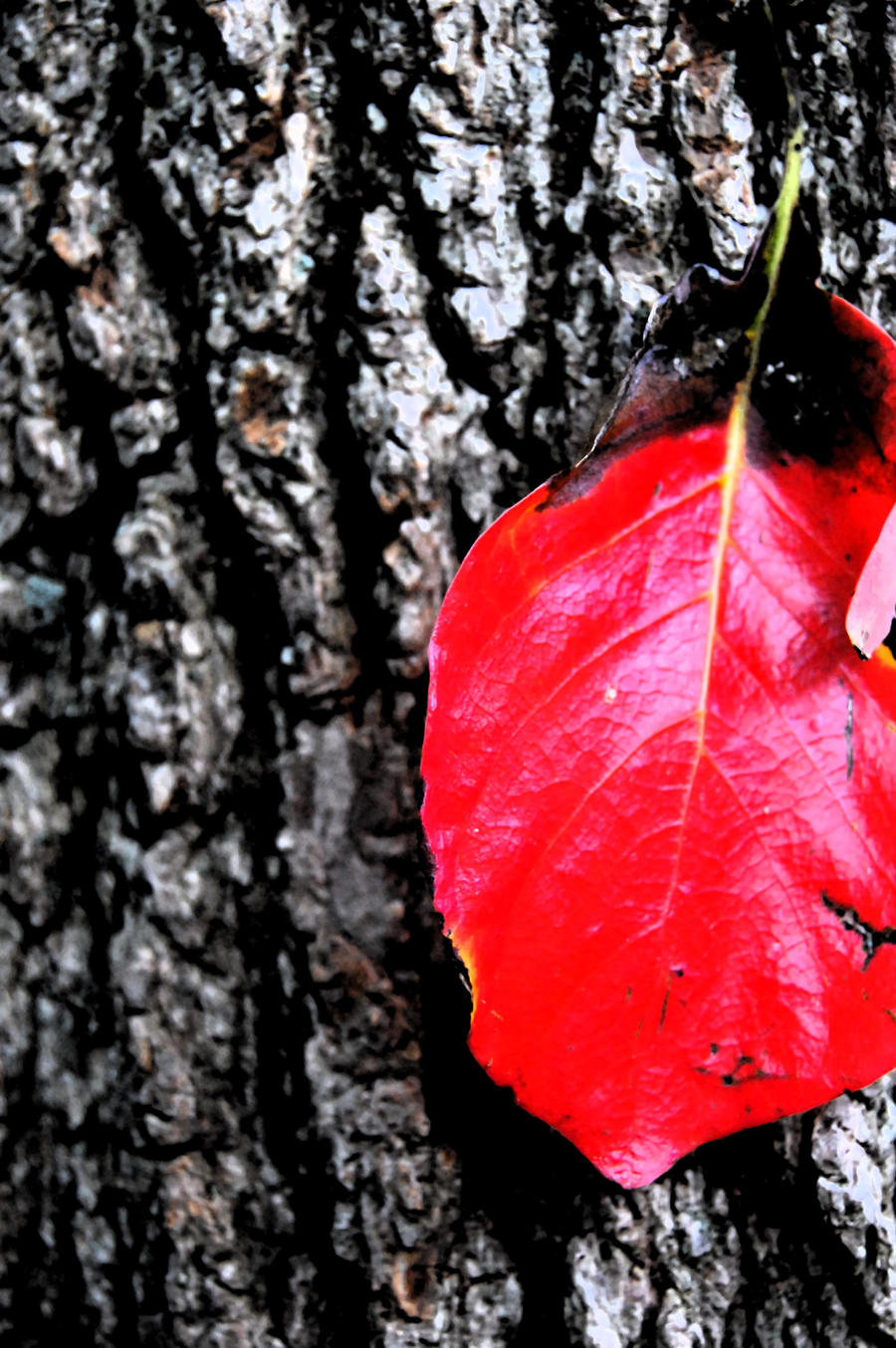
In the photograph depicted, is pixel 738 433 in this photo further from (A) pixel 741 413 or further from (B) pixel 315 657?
(B) pixel 315 657

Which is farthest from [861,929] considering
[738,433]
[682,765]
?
[738,433]

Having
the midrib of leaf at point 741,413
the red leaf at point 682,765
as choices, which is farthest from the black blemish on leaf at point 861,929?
the midrib of leaf at point 741,413

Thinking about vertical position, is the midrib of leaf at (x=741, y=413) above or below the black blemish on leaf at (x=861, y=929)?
above

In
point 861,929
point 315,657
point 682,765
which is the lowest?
point 861,929

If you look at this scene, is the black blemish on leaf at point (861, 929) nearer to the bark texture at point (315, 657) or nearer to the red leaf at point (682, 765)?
the red leaf at point (682, 765)

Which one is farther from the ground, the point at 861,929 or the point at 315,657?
the point at 315,657

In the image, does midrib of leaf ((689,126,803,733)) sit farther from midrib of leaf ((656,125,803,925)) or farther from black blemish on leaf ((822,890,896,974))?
black blemish on leaf ((822,890,896,974))

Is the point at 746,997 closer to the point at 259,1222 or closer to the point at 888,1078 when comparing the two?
the point at 888,1078
